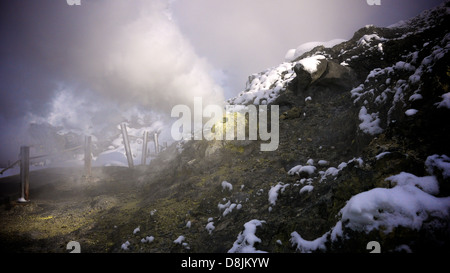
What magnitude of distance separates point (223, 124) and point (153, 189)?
5.87m

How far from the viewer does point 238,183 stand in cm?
720

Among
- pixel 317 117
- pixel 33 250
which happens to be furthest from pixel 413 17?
pixel 33 250

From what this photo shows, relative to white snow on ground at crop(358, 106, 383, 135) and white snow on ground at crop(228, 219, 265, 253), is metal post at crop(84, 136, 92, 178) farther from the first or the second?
white snow on ground at crop(358, 106, 383, 135)

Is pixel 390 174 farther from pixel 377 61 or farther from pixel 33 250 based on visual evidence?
pixel 33 250

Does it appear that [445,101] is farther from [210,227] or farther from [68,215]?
[68,215]

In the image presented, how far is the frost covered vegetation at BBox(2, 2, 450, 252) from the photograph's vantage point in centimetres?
272

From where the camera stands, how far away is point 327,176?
5.03m

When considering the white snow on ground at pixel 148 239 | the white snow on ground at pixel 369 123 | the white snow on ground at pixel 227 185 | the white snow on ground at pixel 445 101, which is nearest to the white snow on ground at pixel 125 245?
the white snow on ground at pixel 148 239

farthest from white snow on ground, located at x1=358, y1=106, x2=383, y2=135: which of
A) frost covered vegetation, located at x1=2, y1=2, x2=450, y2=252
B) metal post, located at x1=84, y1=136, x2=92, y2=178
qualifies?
metal post, located at x1=84, y1=136, x2=92, y2=178

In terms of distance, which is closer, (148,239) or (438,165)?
(438,165)

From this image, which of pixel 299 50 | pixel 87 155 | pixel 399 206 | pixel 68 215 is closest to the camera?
pixel 399 206

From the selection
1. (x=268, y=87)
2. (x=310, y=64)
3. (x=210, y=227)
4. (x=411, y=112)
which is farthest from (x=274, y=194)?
(x=268, y=87)

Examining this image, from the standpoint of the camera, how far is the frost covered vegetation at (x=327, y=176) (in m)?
2.72
